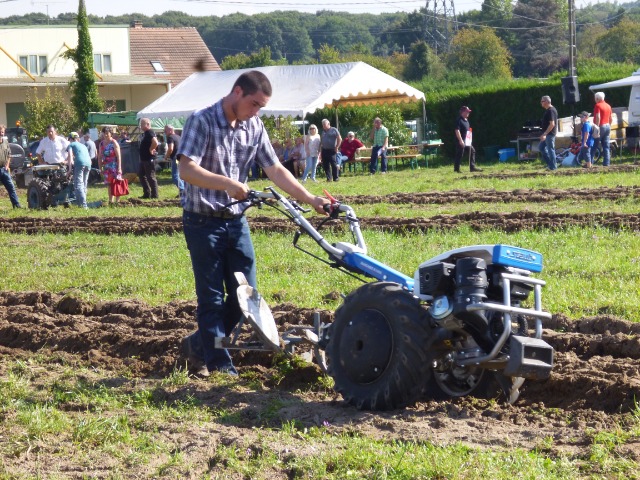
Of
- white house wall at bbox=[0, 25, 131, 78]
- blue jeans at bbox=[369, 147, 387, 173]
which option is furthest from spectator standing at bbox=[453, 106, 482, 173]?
white house wall at bbox=[0, 25, 131, 78]

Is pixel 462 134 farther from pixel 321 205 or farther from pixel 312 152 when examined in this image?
pixel 321 205

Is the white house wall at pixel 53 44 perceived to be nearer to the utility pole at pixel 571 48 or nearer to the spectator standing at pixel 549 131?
the utility pole at pixel 571 48

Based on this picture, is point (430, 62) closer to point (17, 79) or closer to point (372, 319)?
point (17, 79)

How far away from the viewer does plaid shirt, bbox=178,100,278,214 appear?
6.64m

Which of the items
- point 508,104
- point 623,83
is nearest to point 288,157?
point 508,104

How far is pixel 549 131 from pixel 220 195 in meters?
18.8

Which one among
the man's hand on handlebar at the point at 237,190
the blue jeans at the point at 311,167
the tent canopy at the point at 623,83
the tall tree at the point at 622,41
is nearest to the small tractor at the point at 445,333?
the man's hand on handlebar at the point at 237,190

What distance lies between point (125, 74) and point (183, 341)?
66155 millimetres

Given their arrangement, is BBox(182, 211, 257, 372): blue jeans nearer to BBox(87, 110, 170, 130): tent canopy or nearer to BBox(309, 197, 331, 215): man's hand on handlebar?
BBox(309, 197, 331, 215): man's hand on handlebar

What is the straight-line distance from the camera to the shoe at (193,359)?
6952 millimetres

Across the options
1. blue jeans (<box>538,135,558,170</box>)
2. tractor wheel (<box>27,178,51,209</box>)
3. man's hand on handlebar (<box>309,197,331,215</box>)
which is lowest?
tractor wheel (<box>27,178,51,209</box>)

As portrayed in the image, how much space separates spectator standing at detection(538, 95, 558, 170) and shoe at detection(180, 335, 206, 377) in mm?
18536

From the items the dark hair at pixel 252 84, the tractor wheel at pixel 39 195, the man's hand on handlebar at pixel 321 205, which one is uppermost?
the dark hair at pixel 252 84

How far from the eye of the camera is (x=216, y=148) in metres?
6.72
